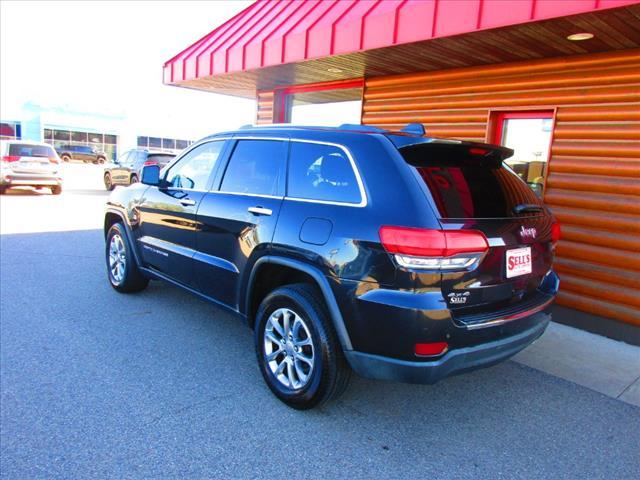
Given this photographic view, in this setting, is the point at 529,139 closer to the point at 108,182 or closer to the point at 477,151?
the point at 477,151

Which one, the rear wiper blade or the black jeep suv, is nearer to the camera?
the black jeep suv

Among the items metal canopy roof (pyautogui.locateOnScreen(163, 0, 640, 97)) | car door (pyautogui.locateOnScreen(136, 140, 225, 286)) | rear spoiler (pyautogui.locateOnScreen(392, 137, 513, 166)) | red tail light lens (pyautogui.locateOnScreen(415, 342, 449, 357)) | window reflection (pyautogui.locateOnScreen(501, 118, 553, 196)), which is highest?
metal canopy roof (pyautogui.locateOnScreen(163, 0, 640, 97))

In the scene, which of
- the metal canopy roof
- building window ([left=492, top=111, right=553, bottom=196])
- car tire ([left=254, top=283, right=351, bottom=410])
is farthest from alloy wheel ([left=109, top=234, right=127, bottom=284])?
building window ([left=492, top=111, right=553, bottom=196])

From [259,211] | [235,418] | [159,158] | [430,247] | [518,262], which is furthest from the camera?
[159,158]

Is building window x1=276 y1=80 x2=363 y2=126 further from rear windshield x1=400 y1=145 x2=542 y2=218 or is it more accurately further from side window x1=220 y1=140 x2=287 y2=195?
rear windshield x1=400 y1=145 x2=542 y2=218

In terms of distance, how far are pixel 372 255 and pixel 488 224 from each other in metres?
0.74

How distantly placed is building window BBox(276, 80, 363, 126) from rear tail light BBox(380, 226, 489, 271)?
17.6ft

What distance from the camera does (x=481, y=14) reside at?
4.31 metres

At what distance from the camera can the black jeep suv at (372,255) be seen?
2.65m

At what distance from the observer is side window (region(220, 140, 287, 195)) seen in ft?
11.9

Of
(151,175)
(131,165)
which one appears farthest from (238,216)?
(131,165)

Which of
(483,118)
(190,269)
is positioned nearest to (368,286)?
(190,269)

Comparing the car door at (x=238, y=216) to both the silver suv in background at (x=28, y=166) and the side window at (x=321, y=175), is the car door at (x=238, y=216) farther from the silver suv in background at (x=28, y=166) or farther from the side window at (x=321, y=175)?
the silver suv in background at (x=28, y=166)

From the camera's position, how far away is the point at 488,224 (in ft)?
9.27
